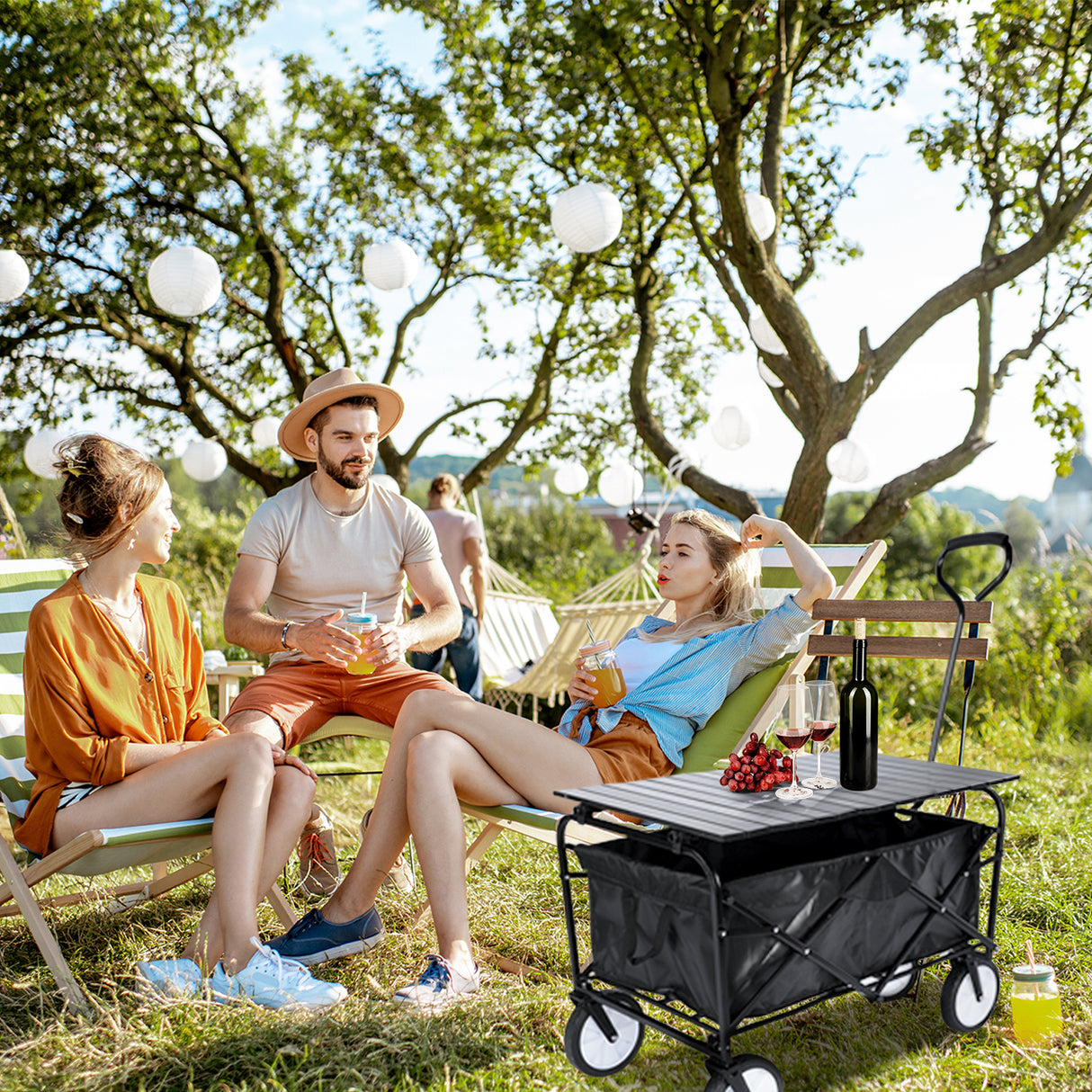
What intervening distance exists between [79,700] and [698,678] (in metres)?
1.39

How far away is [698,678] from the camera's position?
2.55 metres

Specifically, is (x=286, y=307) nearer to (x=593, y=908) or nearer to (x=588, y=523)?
(x=593, y=908)

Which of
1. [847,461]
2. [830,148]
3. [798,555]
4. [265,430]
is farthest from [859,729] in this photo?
[265,430]

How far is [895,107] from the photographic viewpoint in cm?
567

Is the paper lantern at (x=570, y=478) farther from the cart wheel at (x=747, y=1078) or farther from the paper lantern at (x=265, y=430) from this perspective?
the cart wheel at (x=747, y=1078)

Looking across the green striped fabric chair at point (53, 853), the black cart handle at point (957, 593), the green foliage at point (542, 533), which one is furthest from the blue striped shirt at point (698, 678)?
the green foliage at point (542, 533)

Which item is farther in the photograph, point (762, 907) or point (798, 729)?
point (798, 729)

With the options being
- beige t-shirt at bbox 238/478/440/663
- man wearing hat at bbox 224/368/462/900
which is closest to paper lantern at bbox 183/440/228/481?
man wearing hat at bbox 224/368/462/900

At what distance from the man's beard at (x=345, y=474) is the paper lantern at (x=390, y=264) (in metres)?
2.94

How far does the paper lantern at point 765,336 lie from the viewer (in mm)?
5082

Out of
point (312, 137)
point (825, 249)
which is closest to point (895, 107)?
point (825, 249)

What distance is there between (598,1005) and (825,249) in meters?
5.91

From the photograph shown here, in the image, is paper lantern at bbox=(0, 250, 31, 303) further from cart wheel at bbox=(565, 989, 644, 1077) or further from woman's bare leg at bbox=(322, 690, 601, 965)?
cart wheel at bbox=(565, 989, 644, 1077)

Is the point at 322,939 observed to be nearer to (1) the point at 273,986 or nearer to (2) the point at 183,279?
(1) the point at 273,986
